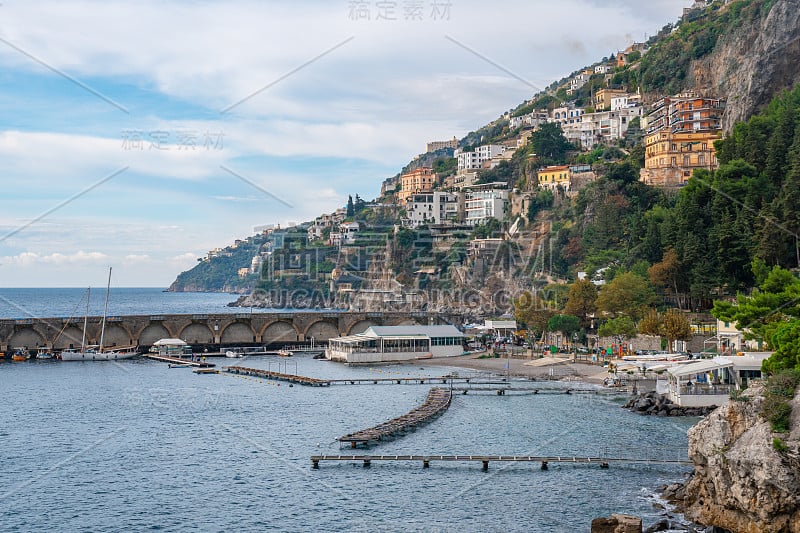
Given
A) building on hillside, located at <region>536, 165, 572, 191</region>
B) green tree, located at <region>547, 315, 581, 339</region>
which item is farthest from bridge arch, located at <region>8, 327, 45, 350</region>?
building on hillside, located at <region>536, 165, 572, 191</region>

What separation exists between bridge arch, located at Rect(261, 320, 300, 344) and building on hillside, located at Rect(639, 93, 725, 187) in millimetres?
56234

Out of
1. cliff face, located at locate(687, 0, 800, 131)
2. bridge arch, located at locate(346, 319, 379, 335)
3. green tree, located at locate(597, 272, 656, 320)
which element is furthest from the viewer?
bridge arch, located at locate(346, 319, 379, 335)

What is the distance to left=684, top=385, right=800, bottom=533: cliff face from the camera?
26844 millimetres

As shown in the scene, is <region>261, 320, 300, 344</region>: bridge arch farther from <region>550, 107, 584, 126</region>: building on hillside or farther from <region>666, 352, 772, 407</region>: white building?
<region>550, 107, 584, 126</region>: building on hillside

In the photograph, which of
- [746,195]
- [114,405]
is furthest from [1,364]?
[746,195]

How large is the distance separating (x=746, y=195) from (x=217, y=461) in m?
58.0

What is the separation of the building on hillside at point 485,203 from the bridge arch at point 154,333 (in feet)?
265

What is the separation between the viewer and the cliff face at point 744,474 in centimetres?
2684

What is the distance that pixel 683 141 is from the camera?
4734 inches

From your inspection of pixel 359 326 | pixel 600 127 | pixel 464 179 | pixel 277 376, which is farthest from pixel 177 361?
pixel 464 179

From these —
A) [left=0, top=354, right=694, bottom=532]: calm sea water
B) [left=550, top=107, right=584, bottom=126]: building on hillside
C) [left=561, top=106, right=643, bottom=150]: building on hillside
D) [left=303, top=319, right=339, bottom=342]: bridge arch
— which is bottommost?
[left=0, top=354, right=694, bottom=532]: calm sea water

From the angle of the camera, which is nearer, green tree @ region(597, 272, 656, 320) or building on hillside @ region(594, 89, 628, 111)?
green tree @ region(597, 272, 656, 320)

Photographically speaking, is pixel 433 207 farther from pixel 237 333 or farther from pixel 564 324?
pixel 564 324

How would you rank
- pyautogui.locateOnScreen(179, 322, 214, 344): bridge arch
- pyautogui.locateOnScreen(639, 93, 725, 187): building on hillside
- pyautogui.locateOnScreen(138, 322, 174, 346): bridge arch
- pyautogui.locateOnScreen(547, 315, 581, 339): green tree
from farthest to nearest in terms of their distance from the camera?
1. pyautogui.locateOnScreen(639, 93, 725, 187): building on hillside
2. pyautogui.locateOnScreen(179, 322, 214, 344): bridge arch
3. pyautogui.locateOnScreen(138, 322, 174, 346): bridge arch
4. pyautogui.locateOnScreen(547, 315, 581, 339): green tree
